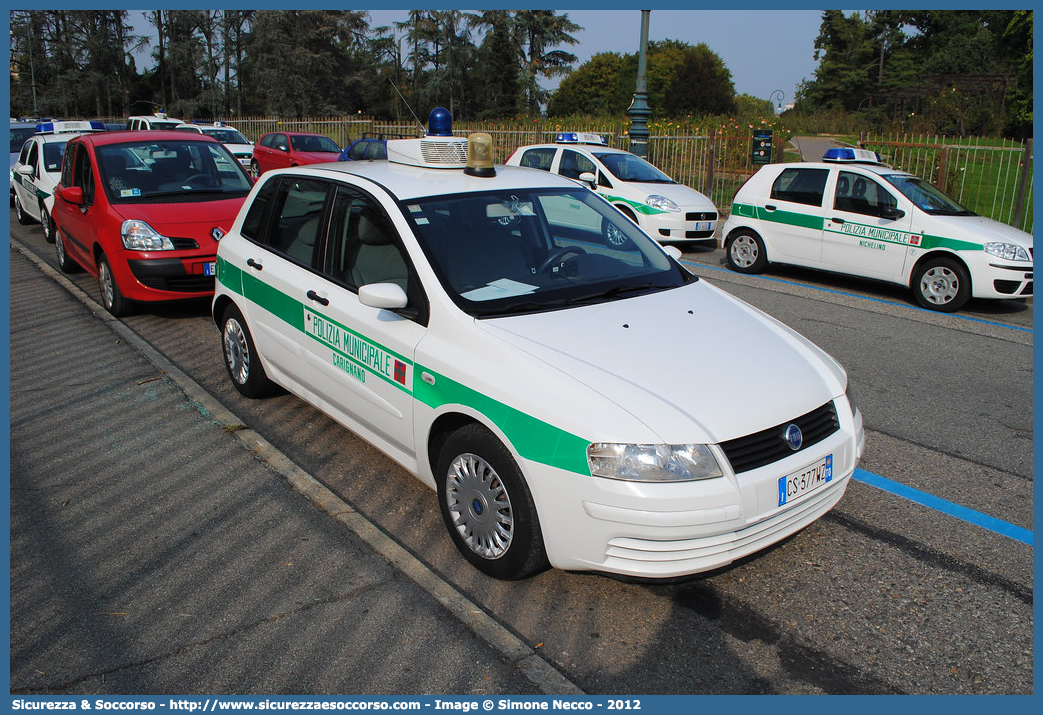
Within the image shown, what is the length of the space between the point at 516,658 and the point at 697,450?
3.31 feet

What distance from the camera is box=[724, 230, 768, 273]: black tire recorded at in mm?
10820

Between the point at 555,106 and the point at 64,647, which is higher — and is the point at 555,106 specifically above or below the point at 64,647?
above

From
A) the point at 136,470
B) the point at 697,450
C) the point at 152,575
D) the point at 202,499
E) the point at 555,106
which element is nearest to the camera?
the point at 697,450

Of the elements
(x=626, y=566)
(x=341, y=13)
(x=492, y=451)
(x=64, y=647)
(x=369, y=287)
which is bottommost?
(x=64, y=647)

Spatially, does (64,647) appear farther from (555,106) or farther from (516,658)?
(555,106)

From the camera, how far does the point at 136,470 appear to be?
4.53 metres

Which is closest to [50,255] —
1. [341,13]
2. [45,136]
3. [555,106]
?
[45,136]

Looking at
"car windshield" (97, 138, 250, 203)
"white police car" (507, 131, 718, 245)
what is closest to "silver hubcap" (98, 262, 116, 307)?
"car windshield" (97, 138, 250, 203)

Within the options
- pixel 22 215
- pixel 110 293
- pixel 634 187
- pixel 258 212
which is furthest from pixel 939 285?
pixel 22 215

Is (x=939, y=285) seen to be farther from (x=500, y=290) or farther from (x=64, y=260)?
(x=64, y=260)

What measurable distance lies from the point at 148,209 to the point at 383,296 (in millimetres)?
5245

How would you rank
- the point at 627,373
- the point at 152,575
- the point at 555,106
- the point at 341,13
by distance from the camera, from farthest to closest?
1. the point at 555,106
2. the point at 341,13
3. the point at 152,575
4. the point at 627,373

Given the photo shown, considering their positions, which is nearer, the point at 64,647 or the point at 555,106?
the point at 64,647

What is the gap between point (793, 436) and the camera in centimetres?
313
